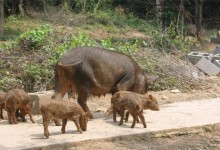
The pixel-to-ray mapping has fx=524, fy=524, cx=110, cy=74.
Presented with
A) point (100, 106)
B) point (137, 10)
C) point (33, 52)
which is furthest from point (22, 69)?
point (137, 10)

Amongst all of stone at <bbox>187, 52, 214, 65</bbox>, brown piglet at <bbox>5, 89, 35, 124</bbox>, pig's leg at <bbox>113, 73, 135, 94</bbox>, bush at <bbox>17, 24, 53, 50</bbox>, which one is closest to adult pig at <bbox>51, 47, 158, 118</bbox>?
pig's leg at <bbox>113, 73, 135, 94</bbox>

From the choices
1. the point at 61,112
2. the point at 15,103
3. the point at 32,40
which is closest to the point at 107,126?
the point at 61,112

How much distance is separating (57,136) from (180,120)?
92.8 inches

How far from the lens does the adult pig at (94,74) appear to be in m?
8.88

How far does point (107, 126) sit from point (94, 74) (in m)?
1.00

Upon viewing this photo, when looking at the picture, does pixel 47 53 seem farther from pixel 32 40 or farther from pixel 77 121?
pixel 77 121

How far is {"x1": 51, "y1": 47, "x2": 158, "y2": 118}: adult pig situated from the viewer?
8.88 meters

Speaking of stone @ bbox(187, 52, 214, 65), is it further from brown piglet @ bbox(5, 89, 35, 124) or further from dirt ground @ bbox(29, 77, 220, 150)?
brown piglet @ bbox(5, 89, 35, 124)

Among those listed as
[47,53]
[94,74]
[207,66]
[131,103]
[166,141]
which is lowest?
[207,66]

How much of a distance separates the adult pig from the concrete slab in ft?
1.79

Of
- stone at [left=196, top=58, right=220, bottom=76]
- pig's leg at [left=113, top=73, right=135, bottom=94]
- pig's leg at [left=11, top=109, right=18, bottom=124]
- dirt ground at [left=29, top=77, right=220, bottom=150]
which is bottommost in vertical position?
stone at [left=196, top=58, right=220, bottom=76]

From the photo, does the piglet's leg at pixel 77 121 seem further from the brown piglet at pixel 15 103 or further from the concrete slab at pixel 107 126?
the brown piglet at pixel 15 103

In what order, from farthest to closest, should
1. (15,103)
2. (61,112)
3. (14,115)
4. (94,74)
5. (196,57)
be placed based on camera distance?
1. (196,57)
2. (94,74)
3. (14,115)
4. (15,103)
5. (61,112)

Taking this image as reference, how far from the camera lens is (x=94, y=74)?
905cm
